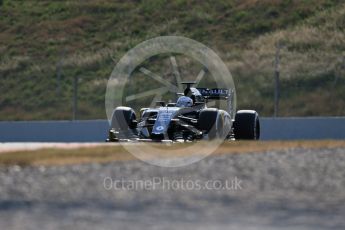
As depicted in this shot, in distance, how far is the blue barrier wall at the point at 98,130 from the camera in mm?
26688

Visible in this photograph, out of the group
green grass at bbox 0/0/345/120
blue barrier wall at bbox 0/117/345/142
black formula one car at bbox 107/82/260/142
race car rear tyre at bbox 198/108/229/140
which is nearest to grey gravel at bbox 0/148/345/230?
race car rear tyre at bbox 198/108/229/140

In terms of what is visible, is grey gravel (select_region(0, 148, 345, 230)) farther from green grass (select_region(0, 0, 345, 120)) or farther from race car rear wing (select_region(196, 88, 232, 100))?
green grass (select_region(0, 0, 345, 120))

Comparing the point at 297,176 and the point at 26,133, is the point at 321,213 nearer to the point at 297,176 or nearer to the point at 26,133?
the point at 297,176

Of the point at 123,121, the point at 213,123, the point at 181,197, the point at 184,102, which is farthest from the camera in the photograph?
the point at 123,121

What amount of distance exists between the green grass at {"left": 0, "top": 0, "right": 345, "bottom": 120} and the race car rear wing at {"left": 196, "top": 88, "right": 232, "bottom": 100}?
38.9 feet

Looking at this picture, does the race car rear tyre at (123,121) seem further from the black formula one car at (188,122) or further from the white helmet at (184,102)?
the white helmet at (184,102)

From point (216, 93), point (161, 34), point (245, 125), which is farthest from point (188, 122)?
point (161, 34)

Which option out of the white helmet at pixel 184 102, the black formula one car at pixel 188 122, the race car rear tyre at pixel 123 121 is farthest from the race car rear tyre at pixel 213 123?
the race car rear tyre at pixel 123 121

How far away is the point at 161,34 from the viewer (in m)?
46.3

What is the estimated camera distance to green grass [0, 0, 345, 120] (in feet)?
116

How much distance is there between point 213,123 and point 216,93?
114 cm

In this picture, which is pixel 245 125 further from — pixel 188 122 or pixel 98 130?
pixel 98 130

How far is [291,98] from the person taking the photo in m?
34.5

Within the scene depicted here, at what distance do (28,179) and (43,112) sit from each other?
83.9ft
